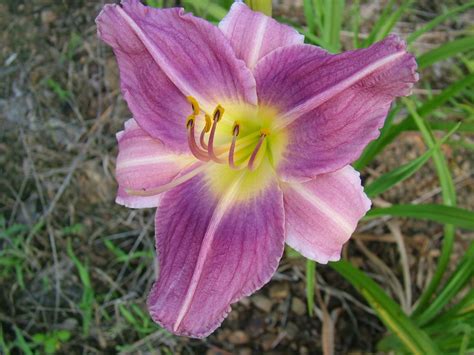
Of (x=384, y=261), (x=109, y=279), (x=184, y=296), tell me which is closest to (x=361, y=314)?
(x=384, y=261)

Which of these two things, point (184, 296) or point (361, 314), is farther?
point (361, 314)

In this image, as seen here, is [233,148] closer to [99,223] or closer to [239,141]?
[239,141]

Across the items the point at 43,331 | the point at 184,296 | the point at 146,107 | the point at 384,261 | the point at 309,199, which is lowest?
the point at 43,331

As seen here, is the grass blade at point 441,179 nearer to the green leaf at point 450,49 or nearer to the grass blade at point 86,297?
the green leaf at point 450,49

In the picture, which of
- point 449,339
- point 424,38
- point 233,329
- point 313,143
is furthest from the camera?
point 424,38

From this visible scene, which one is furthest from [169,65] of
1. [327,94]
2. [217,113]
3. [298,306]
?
[298,306]

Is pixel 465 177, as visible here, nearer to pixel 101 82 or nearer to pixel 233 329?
pixel 233 329

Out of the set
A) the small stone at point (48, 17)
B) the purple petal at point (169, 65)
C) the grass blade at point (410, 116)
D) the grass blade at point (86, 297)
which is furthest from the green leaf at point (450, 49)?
the small stone at point (48, 17)
